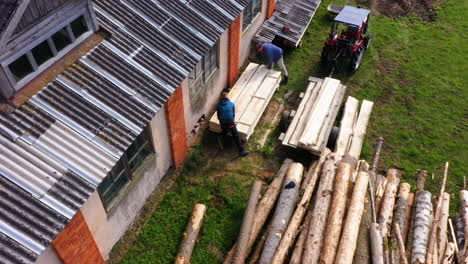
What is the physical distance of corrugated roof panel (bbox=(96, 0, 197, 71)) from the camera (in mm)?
7932

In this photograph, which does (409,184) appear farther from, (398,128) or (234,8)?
(234,8)

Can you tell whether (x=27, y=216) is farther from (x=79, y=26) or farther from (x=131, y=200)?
(x=79, y=26)

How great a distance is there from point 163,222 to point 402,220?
238 inches

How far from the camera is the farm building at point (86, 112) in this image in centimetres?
518

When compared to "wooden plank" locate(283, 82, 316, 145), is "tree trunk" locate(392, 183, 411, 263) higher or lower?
lower

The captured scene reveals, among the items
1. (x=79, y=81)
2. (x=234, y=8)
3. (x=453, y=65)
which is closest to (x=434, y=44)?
(x=453, y=65)

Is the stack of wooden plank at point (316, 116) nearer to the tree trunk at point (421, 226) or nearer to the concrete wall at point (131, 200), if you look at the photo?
the tree trunk at point (421, 226)

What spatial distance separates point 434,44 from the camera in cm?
1644

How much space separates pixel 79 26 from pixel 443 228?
9.52 m

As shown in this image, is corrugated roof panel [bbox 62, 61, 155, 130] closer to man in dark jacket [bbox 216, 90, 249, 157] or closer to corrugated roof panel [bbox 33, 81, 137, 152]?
corrugated roof panel [bbox 33, 81, 137, 152]

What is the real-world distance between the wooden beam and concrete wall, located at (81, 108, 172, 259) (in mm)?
3257

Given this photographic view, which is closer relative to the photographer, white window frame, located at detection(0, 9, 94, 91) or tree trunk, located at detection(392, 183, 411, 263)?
white window frame, located at detection(0, 9, 94, 91)


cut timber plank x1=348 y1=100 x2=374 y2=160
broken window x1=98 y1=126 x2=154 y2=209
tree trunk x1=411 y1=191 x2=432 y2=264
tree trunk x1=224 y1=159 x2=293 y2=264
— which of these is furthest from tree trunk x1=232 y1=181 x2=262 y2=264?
tree trunk x1=411 y1=191 x2=432 y2=264

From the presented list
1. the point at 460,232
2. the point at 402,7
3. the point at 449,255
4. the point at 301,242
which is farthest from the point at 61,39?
the point at 402,7
